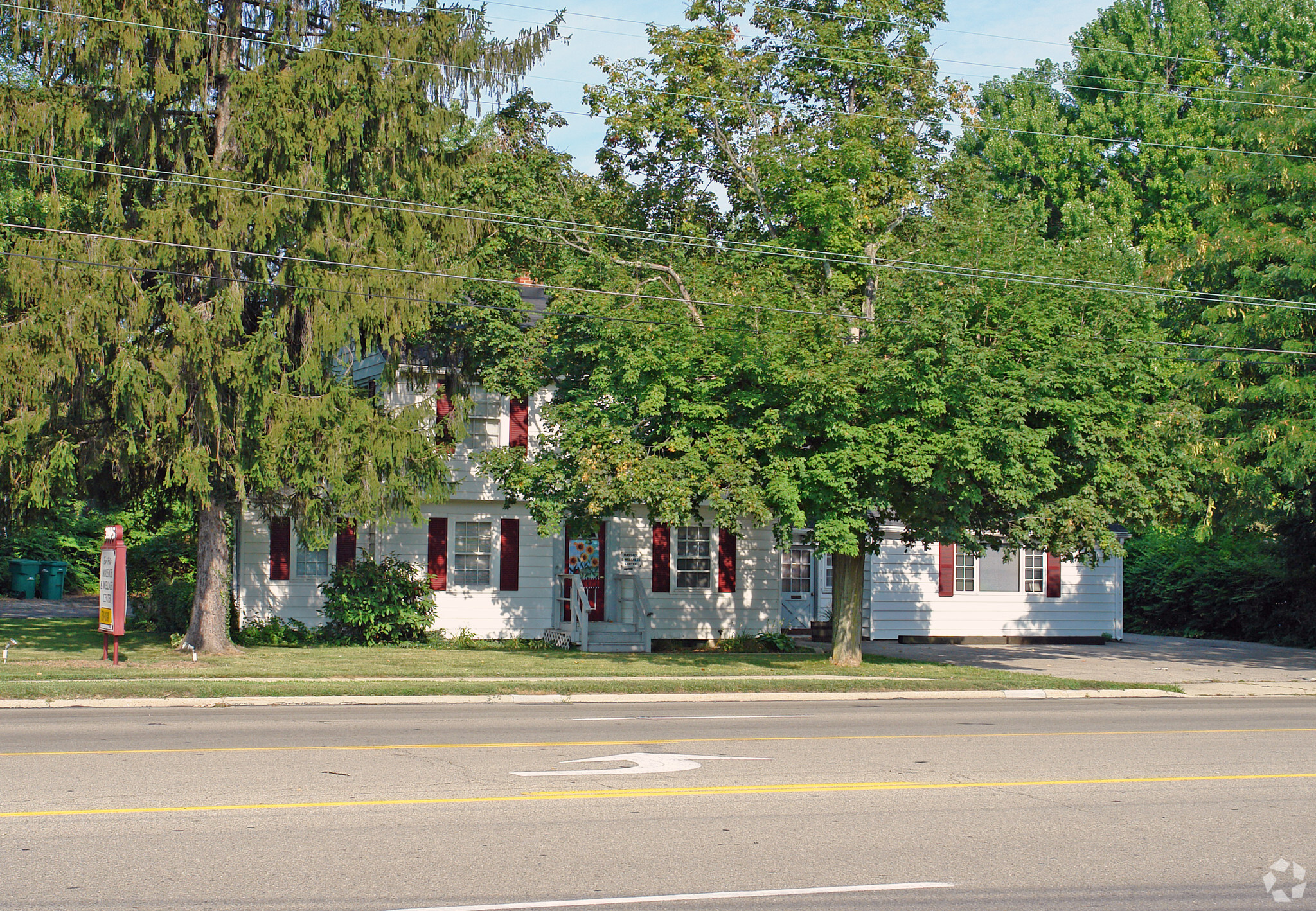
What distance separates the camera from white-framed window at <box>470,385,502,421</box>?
27.0 m

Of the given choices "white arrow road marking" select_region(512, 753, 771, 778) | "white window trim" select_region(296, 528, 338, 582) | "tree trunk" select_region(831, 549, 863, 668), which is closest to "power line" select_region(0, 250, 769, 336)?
"tree trunk" select_region(831, 549, 863, 668)

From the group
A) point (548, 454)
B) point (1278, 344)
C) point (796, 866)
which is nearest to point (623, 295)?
point (548, 454)

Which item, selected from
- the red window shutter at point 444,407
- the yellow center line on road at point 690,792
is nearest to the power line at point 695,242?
the red window shutter at point 444,407

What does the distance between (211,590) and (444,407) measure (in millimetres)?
6660

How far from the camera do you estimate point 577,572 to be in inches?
1100

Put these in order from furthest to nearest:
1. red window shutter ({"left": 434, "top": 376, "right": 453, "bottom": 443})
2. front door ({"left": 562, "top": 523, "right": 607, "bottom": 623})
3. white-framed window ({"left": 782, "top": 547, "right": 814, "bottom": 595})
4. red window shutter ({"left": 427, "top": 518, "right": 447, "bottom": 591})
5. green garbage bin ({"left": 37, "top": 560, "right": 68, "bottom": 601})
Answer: green garbage bin ({"left": 37, "top": 560, "right": 68, "bottom": 601})
white-framed window ({"left": 782, "top": 547, "right": 814, "bottom": 595})
front door ({"left": 562, "top": 523, "right": 607, "bottom": 623})
red window shutter ({"left": 427, "top": 518, "right": 447, "bottom": 591})
red window shutter ({"left": 434, "top": 376, "right": 453, "bottom": 443})

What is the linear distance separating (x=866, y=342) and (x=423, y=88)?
9209 mm

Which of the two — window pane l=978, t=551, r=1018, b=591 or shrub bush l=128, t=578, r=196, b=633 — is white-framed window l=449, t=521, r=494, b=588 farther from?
window pane l=978, t=551, r=1018, b=591

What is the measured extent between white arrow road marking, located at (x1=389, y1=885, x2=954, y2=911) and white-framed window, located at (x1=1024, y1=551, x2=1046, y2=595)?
25.2 metres

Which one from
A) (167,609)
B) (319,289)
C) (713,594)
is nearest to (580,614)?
(713,594)

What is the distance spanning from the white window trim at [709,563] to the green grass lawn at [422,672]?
2594mm

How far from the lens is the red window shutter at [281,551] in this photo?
2631 cm

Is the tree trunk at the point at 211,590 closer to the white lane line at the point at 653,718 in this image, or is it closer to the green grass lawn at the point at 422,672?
the green grass lawn at the point at 422,672

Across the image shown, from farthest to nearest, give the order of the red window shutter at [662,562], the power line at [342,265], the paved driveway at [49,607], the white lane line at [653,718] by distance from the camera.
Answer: the paved driveway at [49,607] → the red window shutter at [662,562] → the power line at [342,265] → the white lane line at [653,718]
